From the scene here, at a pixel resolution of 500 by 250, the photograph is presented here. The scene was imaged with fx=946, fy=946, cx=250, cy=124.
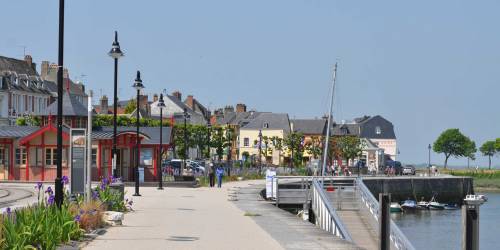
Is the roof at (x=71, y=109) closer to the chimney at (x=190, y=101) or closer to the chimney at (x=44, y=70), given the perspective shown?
the chimney at (x=44, y=70)

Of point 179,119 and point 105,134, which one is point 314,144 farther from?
point 105,134

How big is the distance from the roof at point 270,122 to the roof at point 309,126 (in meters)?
5.42

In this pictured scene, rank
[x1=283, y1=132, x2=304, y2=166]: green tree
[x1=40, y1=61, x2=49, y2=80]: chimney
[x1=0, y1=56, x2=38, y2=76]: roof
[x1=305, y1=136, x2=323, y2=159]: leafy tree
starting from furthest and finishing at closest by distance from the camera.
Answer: [x1=40, y1=61, x2=49, y2=80]: chimney, [x1=305, y1=136, x2=323, y2=159]: leafy tree, [x1=283, y1=132, x2=304, y2=166]: green tree, [x1=0, y1=56, x2=38, y2=76]: roof

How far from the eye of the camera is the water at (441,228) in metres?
49.3

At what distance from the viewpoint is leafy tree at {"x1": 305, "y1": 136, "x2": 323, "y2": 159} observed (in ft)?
398

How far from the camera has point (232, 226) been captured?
992 inches

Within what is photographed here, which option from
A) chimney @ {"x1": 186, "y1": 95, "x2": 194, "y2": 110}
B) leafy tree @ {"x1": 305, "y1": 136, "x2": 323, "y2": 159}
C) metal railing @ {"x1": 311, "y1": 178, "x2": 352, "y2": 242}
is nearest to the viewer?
metal railing @ {"x1": 311, "y1": 178, "x2": 352, "y2": 242}

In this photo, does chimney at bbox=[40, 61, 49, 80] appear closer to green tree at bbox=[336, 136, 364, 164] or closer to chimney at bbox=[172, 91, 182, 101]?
chimney at bbox=[172, 91, 182, 101]

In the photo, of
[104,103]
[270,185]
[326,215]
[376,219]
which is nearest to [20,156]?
[270,185]

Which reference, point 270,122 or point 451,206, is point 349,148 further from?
point 451,206

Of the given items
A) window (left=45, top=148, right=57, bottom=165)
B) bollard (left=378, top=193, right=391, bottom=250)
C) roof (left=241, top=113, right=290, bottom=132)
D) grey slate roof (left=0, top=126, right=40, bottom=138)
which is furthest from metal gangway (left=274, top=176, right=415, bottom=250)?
roof (left=241, top=113, right=290, bottom=132)

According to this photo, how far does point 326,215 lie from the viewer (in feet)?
114

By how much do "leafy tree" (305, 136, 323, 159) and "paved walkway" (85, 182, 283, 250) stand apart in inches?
Result: 3406

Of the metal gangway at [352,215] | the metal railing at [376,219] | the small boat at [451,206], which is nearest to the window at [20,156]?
the metal gangway at [352,215]
